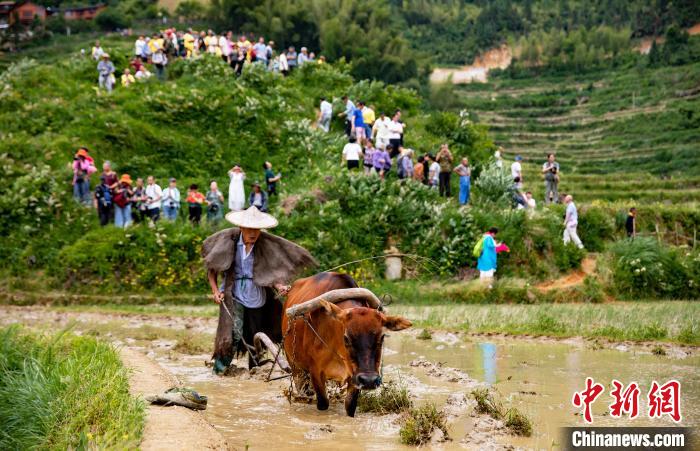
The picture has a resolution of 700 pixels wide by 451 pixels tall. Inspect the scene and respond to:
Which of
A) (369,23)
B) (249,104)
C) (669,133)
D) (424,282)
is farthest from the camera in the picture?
(369,23)

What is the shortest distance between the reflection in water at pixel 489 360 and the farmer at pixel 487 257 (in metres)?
7.72

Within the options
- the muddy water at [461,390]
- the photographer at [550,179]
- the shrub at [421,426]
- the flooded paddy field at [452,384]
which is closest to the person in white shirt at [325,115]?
the photographer at [550,179]

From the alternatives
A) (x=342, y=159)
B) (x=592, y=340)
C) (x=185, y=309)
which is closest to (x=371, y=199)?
(x=342, y=159)

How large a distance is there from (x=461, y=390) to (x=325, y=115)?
20191 millimetres

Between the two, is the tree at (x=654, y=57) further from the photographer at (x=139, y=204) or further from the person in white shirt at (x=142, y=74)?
the photographer at (x=139, y=204)

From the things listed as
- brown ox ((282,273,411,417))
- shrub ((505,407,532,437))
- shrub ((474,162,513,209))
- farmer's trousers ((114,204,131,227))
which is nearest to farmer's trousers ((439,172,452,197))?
shrub ((474,162,513,209))

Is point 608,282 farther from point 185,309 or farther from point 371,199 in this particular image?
point 185,309

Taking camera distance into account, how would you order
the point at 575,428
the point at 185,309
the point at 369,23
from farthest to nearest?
the point at 369,23 → the point at 185,309 → the point at 575,428

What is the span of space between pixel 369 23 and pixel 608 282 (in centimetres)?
4225

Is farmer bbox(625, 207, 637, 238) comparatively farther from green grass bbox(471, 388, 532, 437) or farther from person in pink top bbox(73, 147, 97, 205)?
green grass bbox(471, 388, 532, 437)

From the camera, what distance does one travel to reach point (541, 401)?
1085 cm

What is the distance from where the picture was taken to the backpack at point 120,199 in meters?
24.6

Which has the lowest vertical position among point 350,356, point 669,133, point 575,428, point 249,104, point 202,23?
point 575,428

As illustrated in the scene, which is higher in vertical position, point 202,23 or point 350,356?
point 202,23
